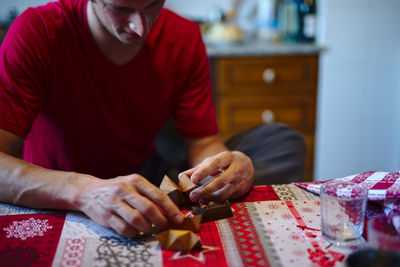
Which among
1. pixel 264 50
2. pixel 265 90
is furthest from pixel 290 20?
pixel 265 90

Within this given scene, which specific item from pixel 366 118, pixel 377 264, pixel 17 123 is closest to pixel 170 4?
pixel 366 118

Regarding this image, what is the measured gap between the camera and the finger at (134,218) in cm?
72

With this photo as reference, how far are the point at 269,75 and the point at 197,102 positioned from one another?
3.34ft

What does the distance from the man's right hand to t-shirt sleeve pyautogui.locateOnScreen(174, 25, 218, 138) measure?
0.57 metres

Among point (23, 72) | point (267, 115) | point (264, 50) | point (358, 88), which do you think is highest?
point (23, 72)

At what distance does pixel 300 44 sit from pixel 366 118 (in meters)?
0.56

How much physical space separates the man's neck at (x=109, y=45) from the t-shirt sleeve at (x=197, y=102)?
0.62ft

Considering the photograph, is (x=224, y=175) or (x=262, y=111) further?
(x=262, y=111)

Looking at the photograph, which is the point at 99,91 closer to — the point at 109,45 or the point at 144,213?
the point at 109,45

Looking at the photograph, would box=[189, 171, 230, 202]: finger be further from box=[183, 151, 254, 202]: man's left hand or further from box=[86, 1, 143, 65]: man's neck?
box=[86, 1, 143, 65]: man's neck

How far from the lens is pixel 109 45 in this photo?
47.9 inches

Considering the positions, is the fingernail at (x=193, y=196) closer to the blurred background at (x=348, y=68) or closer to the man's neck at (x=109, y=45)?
the man's neck at (x=109, y=45)

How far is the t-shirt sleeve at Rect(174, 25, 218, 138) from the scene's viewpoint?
1316 mm

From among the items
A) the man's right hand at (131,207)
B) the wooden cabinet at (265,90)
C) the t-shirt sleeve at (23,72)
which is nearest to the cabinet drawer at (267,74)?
the wooden cabinet at (265,90)
